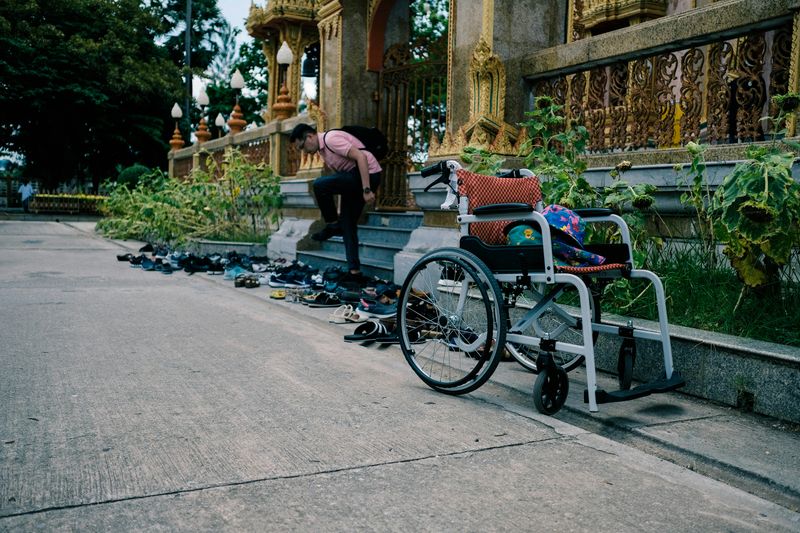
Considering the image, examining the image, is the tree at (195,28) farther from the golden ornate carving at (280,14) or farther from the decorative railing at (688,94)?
the decorative railing at (688,94)

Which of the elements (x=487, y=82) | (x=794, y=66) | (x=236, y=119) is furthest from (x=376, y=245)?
(x=236, y=119)

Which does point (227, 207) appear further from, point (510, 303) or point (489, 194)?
point (510, 303)

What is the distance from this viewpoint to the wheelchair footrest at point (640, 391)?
3611 millimetres

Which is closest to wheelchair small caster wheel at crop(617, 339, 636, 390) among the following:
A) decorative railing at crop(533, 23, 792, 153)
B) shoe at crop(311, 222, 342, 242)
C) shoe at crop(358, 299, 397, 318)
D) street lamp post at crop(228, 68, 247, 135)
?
decorative railing at crop(533, 23, 792, 153)

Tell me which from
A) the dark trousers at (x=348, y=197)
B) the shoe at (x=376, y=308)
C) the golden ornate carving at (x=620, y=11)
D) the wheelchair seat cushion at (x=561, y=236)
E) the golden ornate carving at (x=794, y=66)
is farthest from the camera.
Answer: the golden ornate carving at (x=620, y=11)

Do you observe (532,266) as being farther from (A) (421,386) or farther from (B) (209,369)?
(B) (209,369)

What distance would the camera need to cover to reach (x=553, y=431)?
3.52 m

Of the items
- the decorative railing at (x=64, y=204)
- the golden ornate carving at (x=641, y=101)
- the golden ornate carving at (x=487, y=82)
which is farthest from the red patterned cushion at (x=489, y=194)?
the decorative railing at (x=64, y=204)

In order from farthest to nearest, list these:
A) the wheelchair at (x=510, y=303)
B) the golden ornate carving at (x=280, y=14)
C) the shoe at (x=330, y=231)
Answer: the golden ornate carving at (x=280, y=14)
the shoe at (x=330, y=231)
the wheelchair at (x=510, y=303)

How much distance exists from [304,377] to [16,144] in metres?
38.3

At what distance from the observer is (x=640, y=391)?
369cm

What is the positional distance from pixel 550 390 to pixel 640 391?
416mm

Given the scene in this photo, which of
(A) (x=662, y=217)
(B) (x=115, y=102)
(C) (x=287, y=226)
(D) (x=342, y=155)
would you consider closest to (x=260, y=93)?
(B) (x=115, y=102)

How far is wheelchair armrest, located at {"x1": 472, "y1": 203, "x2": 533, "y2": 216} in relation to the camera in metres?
3.87
